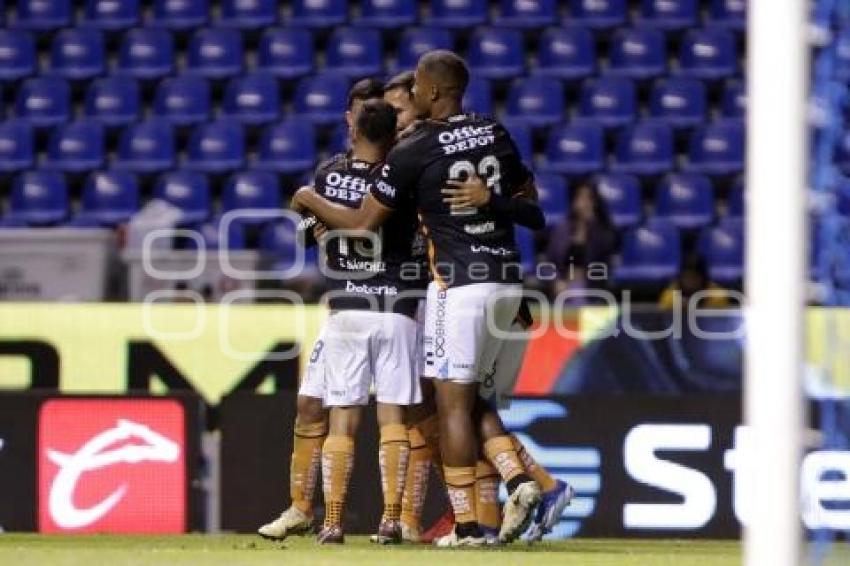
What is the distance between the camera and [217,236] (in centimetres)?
1442

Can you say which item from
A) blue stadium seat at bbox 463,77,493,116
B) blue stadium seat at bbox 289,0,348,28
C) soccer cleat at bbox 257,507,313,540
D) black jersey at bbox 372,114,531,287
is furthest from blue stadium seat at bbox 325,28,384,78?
black jersey at bbox 372,114,531,287

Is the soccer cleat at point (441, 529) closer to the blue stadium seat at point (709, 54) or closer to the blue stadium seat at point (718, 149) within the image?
the blue stadium seat at point (718, 149)

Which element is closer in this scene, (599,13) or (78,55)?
(599,13)

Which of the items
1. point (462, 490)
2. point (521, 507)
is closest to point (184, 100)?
point (462, 490)

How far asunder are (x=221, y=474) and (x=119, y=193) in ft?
17.6

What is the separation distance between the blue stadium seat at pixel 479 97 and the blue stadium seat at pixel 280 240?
1.60 m

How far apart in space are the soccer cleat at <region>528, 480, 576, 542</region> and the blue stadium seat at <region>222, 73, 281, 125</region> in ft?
25.5

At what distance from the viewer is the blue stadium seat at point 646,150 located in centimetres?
1481

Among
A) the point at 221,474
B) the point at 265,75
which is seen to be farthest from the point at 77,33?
the point at 221,474

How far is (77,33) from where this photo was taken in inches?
627

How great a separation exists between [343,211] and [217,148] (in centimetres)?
742

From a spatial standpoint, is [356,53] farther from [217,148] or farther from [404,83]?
[404,83]

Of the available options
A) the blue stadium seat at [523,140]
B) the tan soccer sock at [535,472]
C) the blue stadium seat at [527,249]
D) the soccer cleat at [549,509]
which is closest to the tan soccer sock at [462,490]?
the soccer cleat at [549,509]

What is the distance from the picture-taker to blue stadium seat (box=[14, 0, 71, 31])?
52.7 feet
